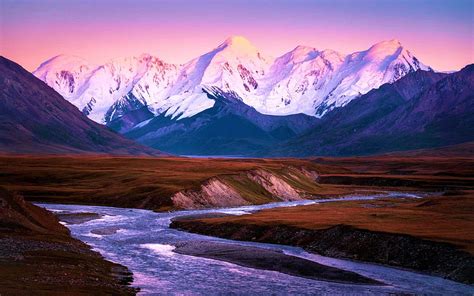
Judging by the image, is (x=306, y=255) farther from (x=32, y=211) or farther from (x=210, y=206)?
(x=210, y=206)

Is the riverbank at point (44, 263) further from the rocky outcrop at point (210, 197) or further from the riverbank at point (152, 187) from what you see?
the riverbank at point (152, 187)

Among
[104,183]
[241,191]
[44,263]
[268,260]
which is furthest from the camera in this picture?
[104,183]

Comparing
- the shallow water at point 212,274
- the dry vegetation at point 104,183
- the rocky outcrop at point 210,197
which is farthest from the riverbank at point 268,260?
the dry vegetation at point 104,183

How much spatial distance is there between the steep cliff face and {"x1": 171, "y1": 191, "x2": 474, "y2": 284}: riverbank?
22.8 metres

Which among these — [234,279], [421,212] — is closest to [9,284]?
[234,279]

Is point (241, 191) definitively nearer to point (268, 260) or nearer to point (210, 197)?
point (210, 197)

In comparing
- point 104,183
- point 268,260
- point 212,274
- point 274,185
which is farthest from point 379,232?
point 274,185

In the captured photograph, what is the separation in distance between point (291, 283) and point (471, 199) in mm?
73308

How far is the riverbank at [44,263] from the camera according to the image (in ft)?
177

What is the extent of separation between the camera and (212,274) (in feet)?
236

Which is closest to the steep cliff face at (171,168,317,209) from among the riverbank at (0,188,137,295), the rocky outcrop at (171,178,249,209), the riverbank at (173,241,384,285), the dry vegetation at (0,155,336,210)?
the rocky outcrop at (171,178,249,209)

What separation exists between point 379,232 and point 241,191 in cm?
8086

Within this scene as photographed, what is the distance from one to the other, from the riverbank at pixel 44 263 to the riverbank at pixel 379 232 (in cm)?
2887

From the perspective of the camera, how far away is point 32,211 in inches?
3679
